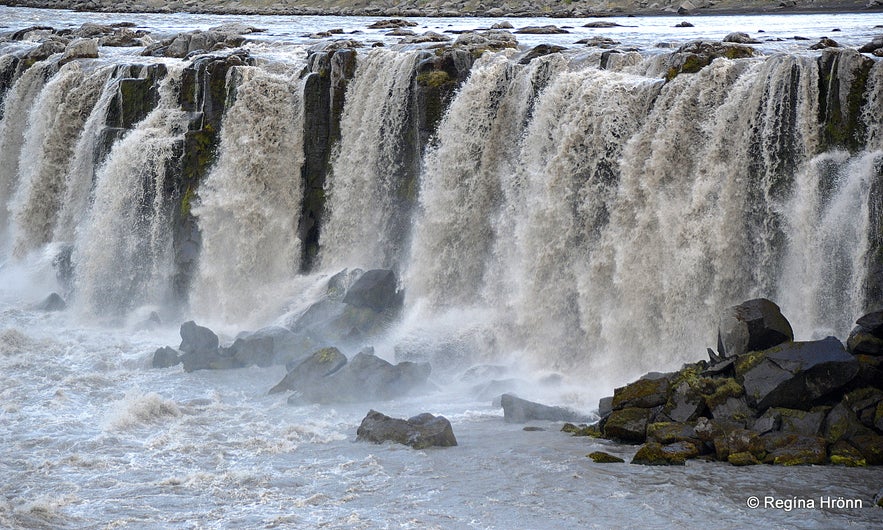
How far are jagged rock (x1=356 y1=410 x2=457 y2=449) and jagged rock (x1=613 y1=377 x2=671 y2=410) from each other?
8.68 ft

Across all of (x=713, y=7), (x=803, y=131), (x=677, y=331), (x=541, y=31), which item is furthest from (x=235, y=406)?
(x=713, y=7)

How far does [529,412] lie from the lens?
1788 centimetres

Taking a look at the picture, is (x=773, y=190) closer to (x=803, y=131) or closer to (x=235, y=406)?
(x=803, y=131)

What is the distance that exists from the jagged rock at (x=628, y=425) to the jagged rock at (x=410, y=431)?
240 cm

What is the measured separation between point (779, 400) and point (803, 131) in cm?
577

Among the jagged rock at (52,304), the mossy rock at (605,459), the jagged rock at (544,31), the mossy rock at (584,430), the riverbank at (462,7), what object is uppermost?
the riverbank at (462,7)

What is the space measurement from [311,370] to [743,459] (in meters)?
8.76

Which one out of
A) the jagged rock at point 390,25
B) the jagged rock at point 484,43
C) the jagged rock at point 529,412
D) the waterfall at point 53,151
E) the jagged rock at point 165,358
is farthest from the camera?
the jagged rock at point 390,25

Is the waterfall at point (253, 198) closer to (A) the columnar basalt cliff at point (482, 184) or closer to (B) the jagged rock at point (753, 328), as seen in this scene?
(A) the columnar basalt cliff at point (482, 184)

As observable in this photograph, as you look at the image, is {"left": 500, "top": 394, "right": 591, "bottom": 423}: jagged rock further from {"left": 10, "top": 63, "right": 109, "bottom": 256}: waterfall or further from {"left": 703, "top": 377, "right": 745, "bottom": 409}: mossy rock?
{"left": 10, "top": 63, "right": 109, "bottom": 256}: waterfall

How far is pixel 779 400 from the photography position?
15.3 metres

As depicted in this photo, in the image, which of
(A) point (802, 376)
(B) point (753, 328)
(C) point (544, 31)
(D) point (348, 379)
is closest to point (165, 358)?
(D) point (348, 379)

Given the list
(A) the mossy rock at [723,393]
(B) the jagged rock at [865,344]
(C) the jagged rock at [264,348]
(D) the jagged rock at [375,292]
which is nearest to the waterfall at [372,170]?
(D) the jagged rock at [375,292]

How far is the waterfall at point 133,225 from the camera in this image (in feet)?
90.2
